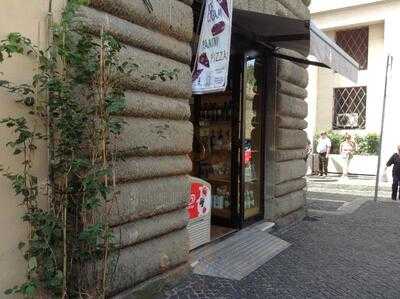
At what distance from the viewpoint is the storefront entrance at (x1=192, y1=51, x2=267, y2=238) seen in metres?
6.93

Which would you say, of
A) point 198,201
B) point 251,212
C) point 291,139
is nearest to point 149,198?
point 198,201

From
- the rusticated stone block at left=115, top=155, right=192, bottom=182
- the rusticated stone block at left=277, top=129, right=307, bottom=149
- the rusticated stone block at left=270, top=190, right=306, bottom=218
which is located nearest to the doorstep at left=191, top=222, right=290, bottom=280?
the rusticated stone block at left=270, top=190, right=306, bottom=218

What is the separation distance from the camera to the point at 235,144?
6.91 meters

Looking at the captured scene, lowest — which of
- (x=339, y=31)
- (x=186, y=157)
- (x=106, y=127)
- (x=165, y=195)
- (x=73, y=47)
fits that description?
(x=165, y=195)

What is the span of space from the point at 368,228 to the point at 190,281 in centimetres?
442

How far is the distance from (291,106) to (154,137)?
4.17m

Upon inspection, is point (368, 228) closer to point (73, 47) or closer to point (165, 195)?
point (165, 195)

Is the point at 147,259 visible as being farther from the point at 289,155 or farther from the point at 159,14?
the point at 289,155

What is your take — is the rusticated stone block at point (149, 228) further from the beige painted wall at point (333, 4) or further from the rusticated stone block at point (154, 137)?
the beige painted wall at point (333, 4)

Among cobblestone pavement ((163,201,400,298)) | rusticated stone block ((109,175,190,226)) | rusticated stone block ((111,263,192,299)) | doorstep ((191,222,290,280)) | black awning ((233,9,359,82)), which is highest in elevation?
black awning ((233,9,359,82))

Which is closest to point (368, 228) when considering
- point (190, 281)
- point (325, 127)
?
point (190, 281)

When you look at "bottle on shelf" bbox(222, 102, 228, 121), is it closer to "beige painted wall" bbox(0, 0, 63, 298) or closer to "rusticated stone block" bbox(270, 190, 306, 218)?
"rusticated stone block" bbox(270, 190, 306, 218)

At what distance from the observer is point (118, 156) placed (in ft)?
12.3

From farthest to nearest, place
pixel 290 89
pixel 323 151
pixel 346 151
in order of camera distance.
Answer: pixel 323 151 → pixel 346 151 → pixel 290 89
